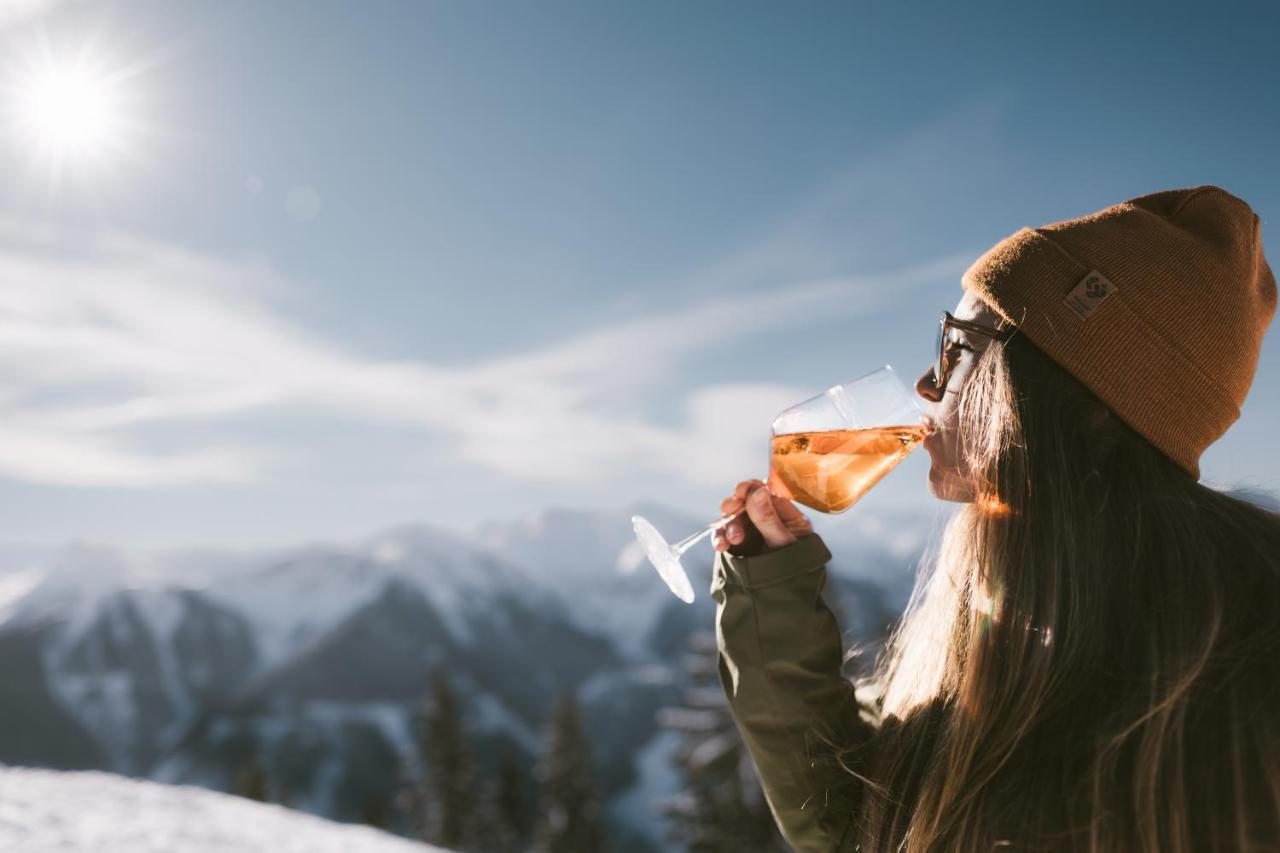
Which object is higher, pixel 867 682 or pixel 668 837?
pixel 867 682

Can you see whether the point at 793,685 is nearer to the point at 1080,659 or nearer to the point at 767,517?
the point at 767,517

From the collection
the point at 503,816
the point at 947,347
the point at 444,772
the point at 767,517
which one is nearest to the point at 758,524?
the point at 767,517

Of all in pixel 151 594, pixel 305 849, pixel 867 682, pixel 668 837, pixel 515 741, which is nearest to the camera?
pixel 305 849

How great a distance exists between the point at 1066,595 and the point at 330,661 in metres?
121

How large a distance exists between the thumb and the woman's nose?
56 cm

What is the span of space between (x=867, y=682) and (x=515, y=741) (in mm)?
92183

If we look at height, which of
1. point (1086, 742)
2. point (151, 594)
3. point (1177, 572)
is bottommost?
point (1086, 742)

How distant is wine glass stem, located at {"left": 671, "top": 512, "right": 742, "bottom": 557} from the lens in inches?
87.5

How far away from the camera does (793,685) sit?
84.1 inches

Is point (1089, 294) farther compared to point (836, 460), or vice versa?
point (836, 460)

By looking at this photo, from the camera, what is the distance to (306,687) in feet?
332

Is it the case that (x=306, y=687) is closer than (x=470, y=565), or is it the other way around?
(x=306, y=687)

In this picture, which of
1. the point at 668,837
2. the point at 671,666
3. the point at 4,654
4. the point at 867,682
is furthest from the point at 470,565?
the point at 867,682

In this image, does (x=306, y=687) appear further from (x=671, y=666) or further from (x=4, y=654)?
(x=671, y=666)
